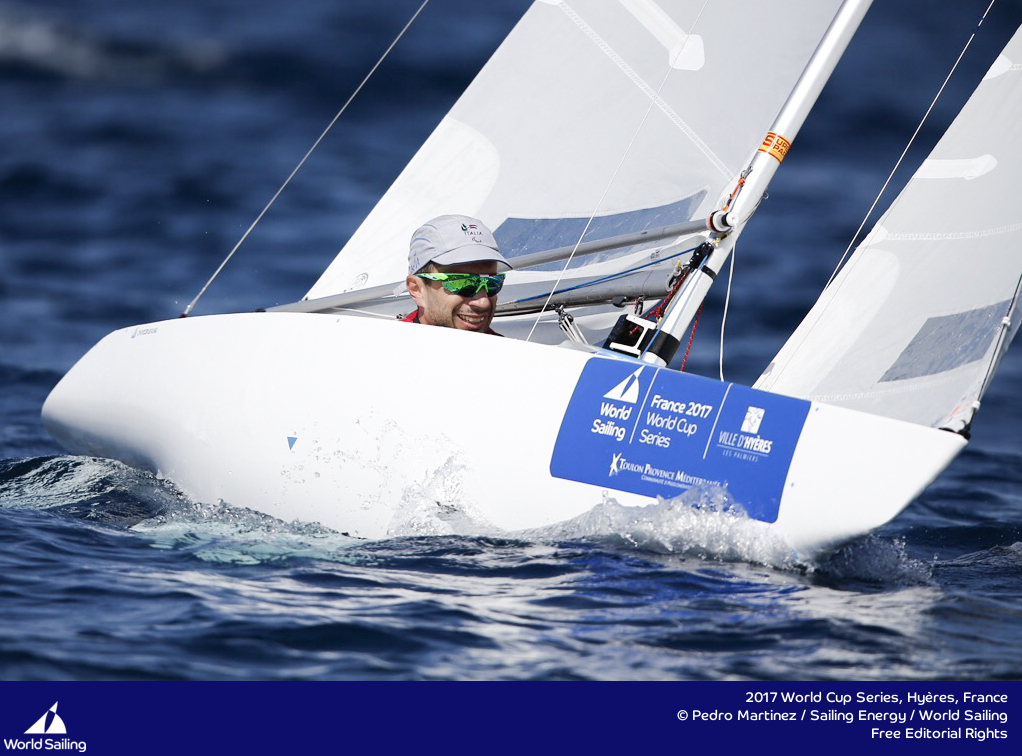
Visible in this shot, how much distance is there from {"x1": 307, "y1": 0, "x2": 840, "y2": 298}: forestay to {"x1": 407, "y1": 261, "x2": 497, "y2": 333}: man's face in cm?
58

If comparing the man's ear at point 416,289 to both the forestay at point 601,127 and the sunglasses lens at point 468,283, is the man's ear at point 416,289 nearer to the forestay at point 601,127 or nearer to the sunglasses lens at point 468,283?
the sunglasses lens at point 468,283

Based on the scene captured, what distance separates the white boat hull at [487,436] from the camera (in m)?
3.42

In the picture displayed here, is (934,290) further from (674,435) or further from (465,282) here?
(465,282)

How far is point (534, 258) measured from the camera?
4379mm

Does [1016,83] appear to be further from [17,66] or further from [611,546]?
[17,66]

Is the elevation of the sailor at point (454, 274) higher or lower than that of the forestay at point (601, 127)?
lower

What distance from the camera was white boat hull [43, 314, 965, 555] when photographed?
3420 mm

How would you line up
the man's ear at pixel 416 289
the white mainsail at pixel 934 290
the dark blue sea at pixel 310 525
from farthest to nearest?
the man's ear at pixel 416 289 → the white mainsail at pixel 934 290 → the dark blue sea at pixel 310 525
